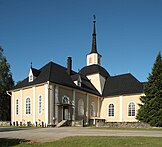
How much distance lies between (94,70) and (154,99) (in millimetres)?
16635

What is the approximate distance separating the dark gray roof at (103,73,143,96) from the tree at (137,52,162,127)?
5.86m

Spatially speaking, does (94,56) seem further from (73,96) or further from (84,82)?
(73,96)

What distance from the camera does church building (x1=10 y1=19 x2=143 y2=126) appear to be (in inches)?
1289

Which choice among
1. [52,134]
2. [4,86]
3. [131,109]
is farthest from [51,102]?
[4,86]

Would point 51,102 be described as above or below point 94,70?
below

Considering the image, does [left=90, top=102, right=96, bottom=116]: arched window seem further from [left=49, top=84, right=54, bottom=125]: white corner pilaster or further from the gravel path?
the gravel path

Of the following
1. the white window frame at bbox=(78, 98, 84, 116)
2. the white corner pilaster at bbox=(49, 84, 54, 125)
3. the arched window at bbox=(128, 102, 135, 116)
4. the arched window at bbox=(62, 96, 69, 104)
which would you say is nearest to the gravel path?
the white corner pilaster at bbox=(49, 84, 54, 125)

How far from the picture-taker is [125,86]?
139 feet

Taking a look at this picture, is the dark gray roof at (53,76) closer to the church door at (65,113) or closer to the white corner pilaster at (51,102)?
the white corner pilaster at (51,102)

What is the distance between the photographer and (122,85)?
142 ft

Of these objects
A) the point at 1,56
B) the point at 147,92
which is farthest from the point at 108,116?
the point at 1,56

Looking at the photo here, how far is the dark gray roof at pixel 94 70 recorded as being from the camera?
151ft

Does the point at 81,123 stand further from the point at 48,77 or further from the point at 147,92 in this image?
the point at 147,92

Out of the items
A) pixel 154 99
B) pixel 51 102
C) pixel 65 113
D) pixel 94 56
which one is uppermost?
pixel 94 56
